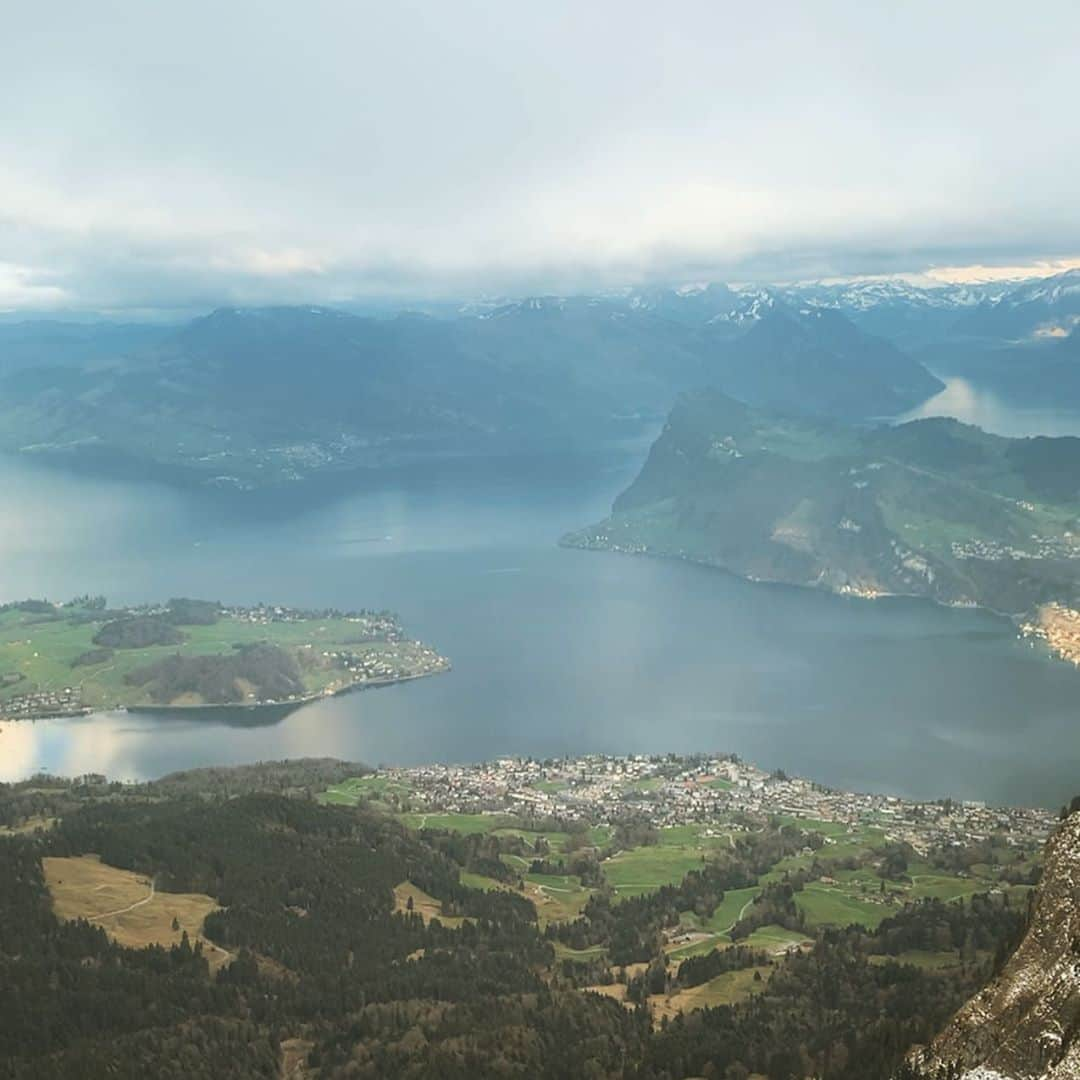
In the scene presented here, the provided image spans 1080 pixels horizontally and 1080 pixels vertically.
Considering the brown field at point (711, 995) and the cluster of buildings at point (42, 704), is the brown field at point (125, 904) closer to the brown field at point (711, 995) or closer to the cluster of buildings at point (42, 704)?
the brown field at point (711, 995)

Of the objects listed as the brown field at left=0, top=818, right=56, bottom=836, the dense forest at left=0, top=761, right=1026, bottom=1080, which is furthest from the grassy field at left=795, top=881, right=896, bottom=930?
the brown field at left=0, top=818, right=56, bottom=836

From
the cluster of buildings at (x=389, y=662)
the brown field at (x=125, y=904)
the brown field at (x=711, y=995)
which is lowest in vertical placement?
the cluster of buildings at (x=389, y=662)

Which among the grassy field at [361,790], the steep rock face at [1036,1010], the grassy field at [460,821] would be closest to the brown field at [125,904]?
the grassy field at [460,821]

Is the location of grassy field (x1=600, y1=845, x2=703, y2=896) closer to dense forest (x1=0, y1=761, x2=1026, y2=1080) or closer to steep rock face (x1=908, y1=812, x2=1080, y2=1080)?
dense forest (x1=0, y1=761, x2=1026, y2=1080)

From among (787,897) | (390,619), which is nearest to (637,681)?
(390,619)

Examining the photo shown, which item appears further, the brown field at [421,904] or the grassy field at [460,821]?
the grassy field at [460,821]

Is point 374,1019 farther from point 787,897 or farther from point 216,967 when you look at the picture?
point 787,897
